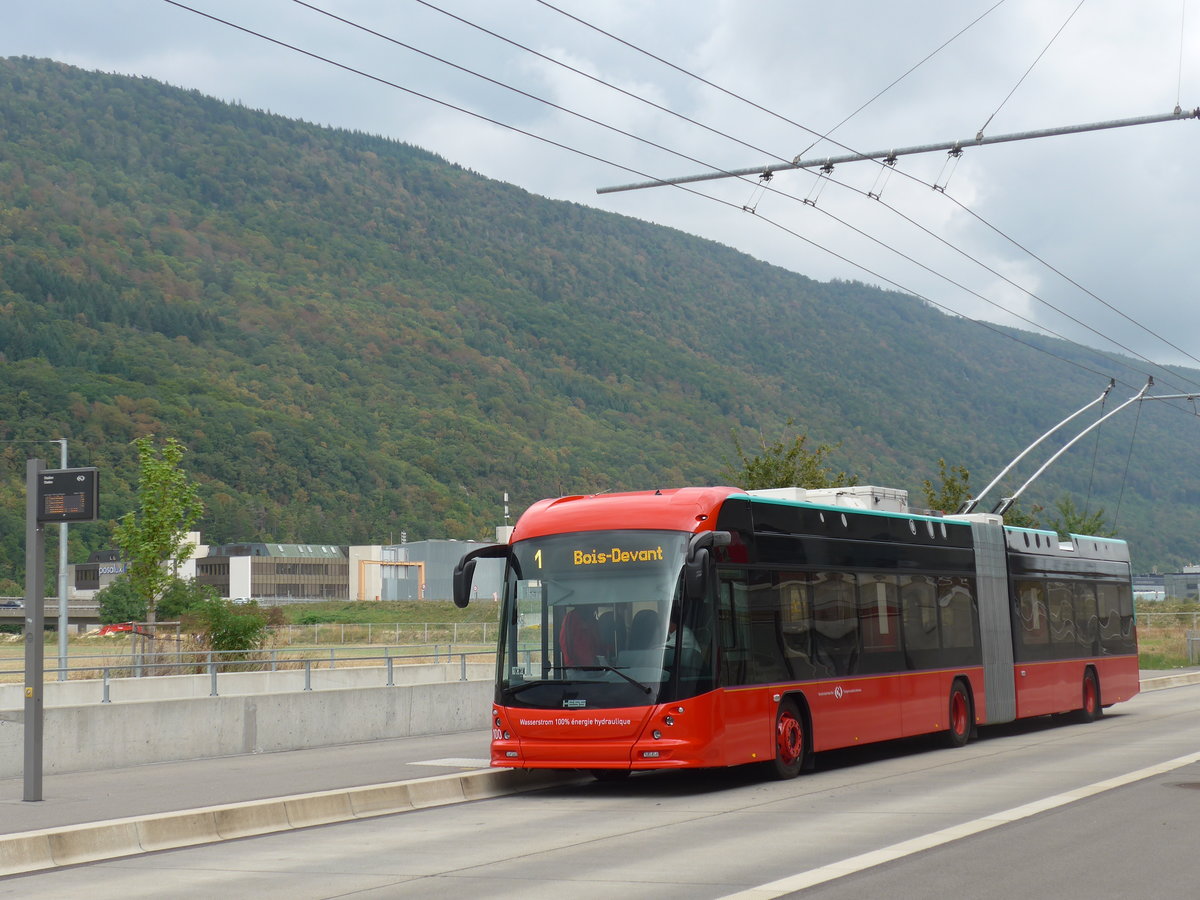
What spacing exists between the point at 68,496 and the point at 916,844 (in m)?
7.95

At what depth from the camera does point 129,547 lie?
48719mm

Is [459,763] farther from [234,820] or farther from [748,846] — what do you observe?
[748,846]

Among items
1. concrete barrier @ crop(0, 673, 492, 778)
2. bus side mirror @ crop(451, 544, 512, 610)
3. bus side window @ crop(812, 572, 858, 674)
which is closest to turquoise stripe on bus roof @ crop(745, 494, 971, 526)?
bus side window @ crop(812, 572, 858, 674)

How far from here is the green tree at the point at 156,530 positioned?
48.6m

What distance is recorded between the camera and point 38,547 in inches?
540

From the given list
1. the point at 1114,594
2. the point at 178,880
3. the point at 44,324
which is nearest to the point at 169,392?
the point at 44,324

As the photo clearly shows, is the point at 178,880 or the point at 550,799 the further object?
the point at 550,799

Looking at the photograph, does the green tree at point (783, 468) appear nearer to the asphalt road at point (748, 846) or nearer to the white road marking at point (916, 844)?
the asphalt road at point (748, 846)

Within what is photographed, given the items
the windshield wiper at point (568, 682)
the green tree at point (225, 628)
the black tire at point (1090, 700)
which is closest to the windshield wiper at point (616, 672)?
the windshield wiper at point (568, 682)

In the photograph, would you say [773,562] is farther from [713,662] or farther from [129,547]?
[129,547]

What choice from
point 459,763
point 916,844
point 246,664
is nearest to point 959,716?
point 459,763

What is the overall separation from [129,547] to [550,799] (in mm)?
36543

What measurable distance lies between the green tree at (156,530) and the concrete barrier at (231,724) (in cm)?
2557

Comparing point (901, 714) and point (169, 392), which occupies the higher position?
point (169, 392)
